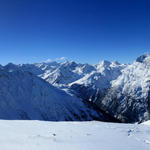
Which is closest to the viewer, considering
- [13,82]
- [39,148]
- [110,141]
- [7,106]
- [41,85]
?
[39,148]

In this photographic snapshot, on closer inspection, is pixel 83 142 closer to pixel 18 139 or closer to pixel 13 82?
pixel 18 139

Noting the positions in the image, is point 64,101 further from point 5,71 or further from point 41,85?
point 5,71

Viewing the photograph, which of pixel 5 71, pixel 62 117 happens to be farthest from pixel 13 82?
pixel 62 117

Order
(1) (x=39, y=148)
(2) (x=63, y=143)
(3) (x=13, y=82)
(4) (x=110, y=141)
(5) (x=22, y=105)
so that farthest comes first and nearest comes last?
(3) (x=13, y=82), (5) (x=22, y=105), (4) (x=110, y=141), (2) (x=63, y=143), (1) (x=39, y=148)

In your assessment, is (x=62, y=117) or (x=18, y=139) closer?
(x=18, y=139)

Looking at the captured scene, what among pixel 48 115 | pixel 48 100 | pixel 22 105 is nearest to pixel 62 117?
pixel 48 115

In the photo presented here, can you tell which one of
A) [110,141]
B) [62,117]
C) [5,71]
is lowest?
[62,117]

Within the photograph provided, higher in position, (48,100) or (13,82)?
(13,82)
